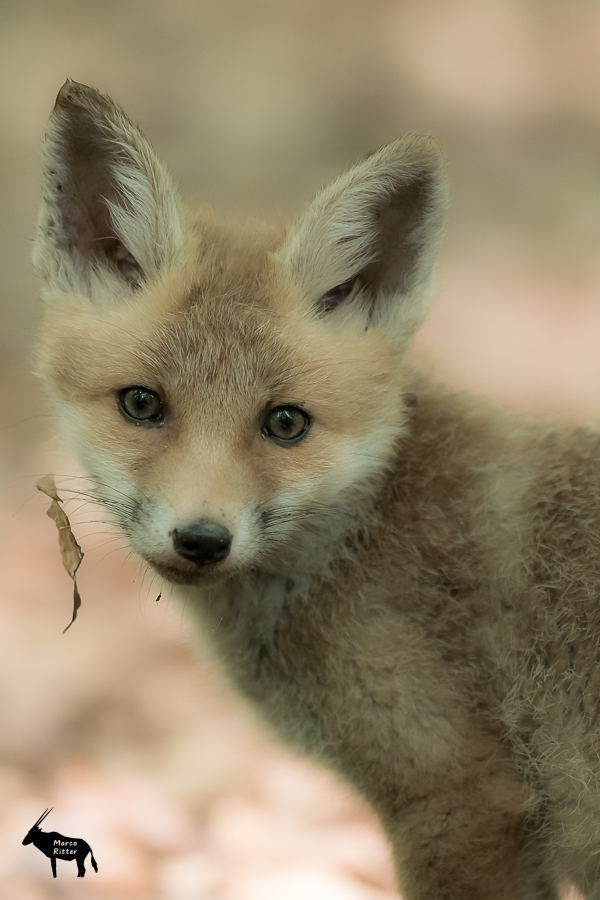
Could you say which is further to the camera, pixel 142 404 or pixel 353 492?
pixel 353 492

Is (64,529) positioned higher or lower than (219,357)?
lower

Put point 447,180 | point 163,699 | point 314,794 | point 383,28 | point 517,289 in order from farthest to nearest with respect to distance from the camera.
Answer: point 517,289
point 383,28
point 163,699
point 314,794
point 447,180

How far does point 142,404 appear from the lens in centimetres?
148

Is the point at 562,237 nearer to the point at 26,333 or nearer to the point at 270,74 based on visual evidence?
the point at 270,74

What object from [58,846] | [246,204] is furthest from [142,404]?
[246,204]

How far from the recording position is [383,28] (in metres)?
2.89

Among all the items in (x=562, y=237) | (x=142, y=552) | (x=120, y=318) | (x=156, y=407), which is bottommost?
(x=142, y=552)

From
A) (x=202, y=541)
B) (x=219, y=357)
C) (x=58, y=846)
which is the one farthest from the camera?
(x=58, y=846)

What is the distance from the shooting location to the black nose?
129 centimetres

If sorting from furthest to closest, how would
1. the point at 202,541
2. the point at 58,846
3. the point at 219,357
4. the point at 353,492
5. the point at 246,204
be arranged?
the point at 246,204 → the point at 58,846 → the point at 353,492 → the point at 219,357 → the point at 202,541

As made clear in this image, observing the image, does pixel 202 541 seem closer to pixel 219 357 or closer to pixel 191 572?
pixel 191 572

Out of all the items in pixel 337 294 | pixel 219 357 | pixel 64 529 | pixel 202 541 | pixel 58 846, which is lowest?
pixel 58 846

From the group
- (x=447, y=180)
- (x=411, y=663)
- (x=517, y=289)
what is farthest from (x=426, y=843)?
(x=517, y=289)

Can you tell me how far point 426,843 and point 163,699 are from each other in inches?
51.6
